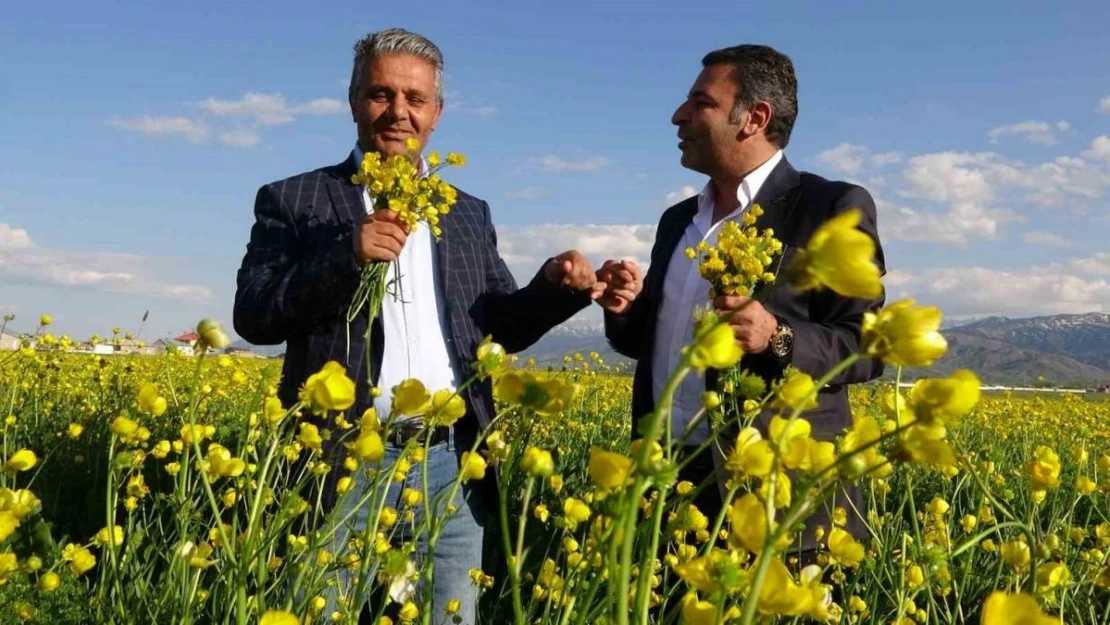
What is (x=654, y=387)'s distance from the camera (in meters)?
2.82

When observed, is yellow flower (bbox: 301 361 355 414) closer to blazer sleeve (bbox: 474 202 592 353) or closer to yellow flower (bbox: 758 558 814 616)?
yellow flower (bbox: 758 558 814 616)

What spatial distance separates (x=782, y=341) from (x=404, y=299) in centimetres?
110

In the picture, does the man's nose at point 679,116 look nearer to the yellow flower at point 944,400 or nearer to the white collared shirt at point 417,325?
the white collared shirt at point 417,325

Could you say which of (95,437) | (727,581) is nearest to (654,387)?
(727,581)

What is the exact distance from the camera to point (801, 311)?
2.62 metres

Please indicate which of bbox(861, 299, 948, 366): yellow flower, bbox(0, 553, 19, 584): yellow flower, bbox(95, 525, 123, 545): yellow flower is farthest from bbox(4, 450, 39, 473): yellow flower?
bbox(861, 299, 948, 366): yellow flower

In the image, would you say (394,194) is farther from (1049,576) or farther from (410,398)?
(1049,576)

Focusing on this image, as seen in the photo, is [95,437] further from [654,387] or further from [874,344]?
[874,344]

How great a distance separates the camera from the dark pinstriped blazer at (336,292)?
2322 mm

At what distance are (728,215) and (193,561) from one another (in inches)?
81.9

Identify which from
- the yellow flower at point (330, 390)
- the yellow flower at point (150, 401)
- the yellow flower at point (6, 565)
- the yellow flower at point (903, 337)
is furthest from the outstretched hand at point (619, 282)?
the yellow flower at point (903, 337)

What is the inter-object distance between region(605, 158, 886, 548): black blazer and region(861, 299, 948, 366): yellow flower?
1480 millimetres

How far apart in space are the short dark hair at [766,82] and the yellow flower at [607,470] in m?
2.31

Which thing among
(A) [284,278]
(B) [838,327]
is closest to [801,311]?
(B) [838,327]
